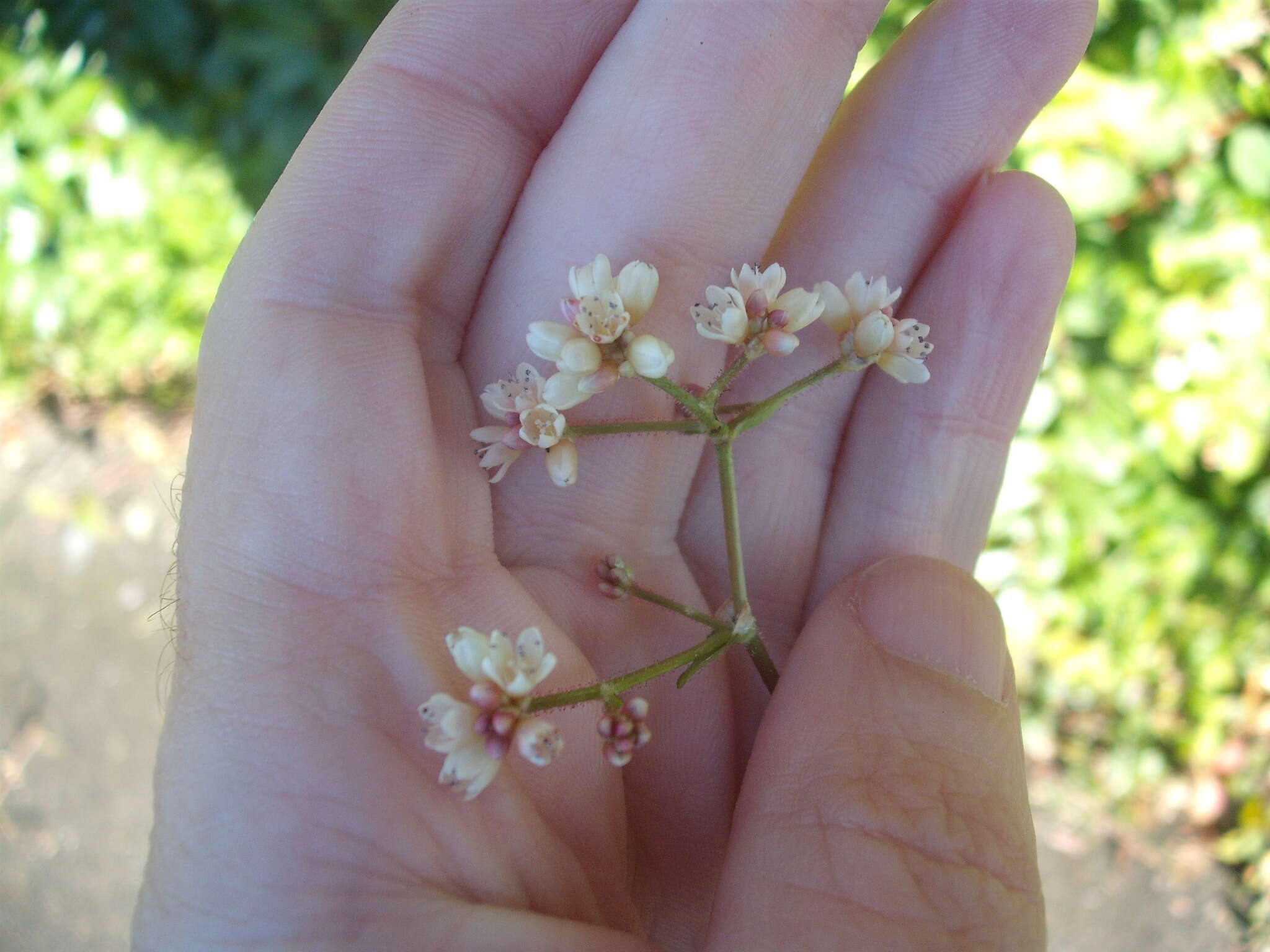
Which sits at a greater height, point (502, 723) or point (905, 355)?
point (905, 355)

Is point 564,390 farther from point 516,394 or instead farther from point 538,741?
point 538,741

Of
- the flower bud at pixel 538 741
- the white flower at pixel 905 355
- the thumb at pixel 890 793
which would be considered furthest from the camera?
the white flower at pixel 905 355

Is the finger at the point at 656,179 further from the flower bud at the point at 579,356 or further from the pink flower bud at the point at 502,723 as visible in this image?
the pink flower bud at the point at 502,723

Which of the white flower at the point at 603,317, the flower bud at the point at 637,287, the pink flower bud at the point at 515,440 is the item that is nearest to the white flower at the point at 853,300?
the flower bud at the point at 637,287

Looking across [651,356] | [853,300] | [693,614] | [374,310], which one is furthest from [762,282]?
[374,310]

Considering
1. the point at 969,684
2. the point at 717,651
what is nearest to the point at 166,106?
the point at 717,651

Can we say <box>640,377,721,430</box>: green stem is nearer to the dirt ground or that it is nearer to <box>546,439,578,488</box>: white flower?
<box>546,439,578,488</box>: white flower

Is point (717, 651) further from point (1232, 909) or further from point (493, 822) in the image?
point (1232, 909)
